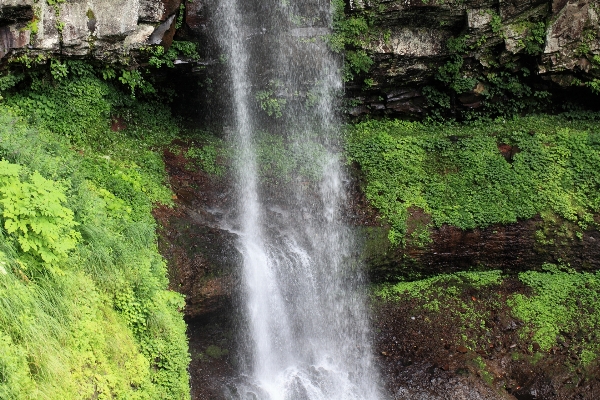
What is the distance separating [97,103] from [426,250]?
759 cm

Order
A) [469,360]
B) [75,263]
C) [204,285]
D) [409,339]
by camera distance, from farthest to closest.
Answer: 1. [409,339]
2. [469,360]
3. [204,285]
4. [75,263]

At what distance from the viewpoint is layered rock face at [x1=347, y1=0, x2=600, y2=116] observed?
11.4 metres

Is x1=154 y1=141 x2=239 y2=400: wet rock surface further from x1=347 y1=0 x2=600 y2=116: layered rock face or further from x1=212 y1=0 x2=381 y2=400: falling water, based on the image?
x1=347 y1=0 x2=600 y2=116: layered rock face

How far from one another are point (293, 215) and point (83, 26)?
18.5 feet

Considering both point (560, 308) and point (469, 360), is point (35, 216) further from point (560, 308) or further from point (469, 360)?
point (560, 308)

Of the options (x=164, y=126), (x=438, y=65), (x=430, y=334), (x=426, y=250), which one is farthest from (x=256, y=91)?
(x=430, y=334)

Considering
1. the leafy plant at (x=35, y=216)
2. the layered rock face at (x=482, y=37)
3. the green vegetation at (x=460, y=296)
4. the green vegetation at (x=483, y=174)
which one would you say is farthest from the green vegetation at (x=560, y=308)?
the leafy plant at (x=35, y=216)

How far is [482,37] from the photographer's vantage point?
11.9m

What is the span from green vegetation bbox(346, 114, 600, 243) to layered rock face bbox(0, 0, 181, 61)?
5.38 m

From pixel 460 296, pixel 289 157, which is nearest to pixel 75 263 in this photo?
pixel 289 157

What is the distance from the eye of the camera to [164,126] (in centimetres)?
1218

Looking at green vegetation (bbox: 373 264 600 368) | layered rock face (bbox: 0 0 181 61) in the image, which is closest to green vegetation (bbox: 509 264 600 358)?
green vegetation (bbox: 373 264 600 368)

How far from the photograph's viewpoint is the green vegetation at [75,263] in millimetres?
4961

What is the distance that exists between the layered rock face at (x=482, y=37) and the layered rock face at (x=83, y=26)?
178 inches
